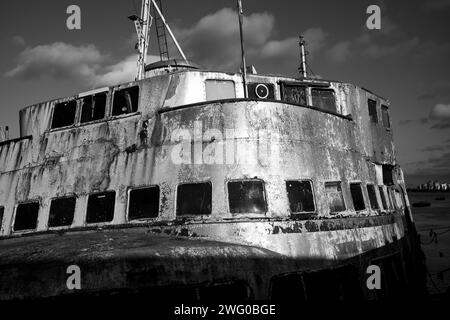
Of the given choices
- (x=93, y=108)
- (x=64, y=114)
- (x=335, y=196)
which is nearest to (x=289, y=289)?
(x=335, y=196)

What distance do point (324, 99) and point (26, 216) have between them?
8103 millimetres

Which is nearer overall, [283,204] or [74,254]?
[74,254]

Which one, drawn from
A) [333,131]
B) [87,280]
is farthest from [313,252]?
[87,280]

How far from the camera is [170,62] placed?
12453 millimetres

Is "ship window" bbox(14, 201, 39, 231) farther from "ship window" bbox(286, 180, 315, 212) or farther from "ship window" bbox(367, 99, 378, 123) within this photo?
"ship window" bbox(367, 99, 378, 123)

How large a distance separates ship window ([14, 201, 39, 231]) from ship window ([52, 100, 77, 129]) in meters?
2.09

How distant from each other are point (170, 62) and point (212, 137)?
643 cm

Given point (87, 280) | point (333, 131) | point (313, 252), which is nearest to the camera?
point (87, 280)

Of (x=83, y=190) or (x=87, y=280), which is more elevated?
(x=83, y=190)

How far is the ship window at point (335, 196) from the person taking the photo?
7207 mm

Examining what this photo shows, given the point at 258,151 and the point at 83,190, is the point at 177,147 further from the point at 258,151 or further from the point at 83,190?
the point at 83,190

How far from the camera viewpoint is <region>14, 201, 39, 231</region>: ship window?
8391mm

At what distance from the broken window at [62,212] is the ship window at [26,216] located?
541 millimetres
